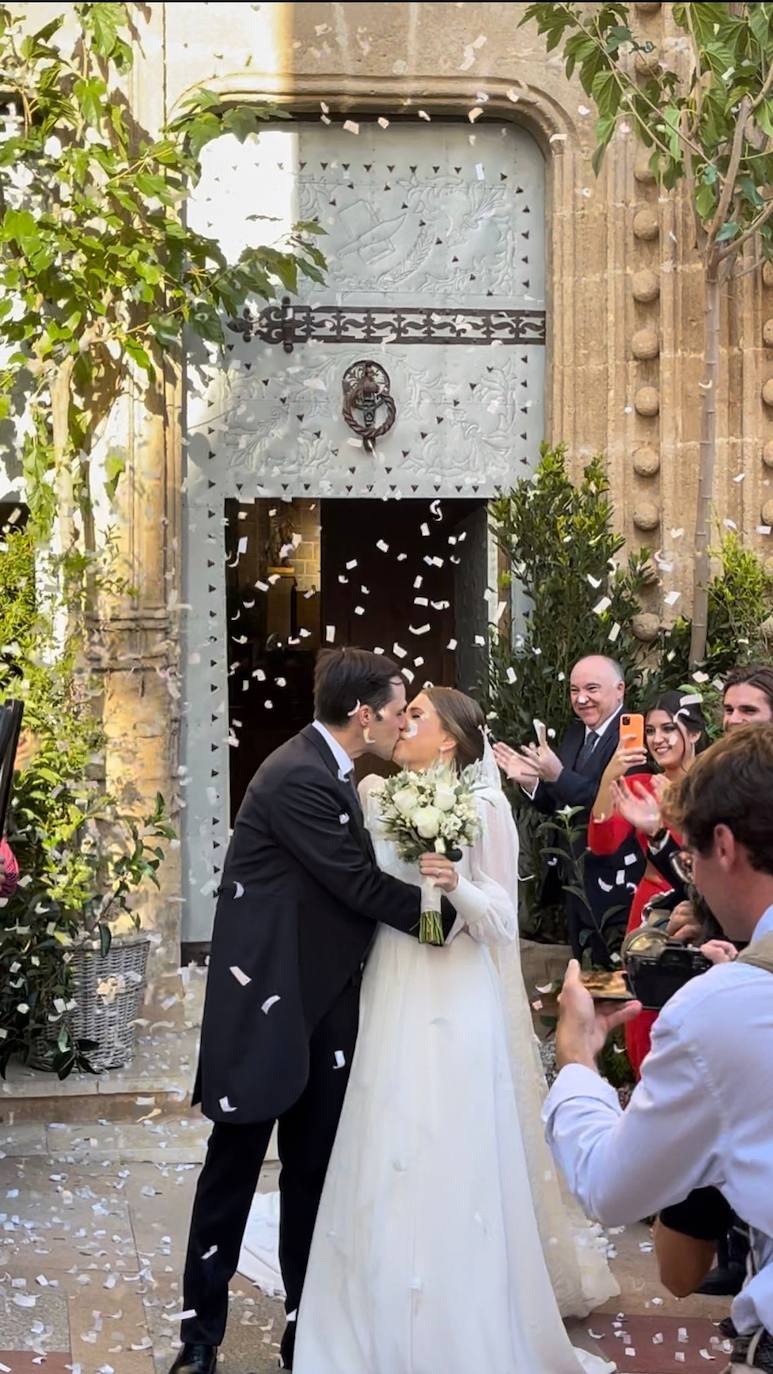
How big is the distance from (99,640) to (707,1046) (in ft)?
20.4

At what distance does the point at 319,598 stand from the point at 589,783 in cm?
612

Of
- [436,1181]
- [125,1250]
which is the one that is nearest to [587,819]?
[125,1250]

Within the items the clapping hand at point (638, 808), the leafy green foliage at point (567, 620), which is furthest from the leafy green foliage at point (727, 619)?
the clapping hand at point (638, 808)

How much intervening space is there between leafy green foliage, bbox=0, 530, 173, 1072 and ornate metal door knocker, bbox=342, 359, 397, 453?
1841 millimetres

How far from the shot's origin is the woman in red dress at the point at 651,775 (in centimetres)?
553

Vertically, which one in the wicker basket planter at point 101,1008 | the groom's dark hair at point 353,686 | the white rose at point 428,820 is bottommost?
the wicker basket planter at point 101,1008

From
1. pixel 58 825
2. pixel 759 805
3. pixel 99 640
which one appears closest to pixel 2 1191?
pixel 58 825

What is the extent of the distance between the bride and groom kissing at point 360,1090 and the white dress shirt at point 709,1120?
6.95ft

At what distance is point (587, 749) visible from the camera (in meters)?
7.02

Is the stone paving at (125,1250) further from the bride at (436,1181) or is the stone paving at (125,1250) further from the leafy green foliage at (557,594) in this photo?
the leafy green foliage at (557,594)

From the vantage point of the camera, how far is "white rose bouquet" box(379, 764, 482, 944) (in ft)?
14.0

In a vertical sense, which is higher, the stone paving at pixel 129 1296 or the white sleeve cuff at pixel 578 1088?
the white sleeve cuff at pixel 578 1088

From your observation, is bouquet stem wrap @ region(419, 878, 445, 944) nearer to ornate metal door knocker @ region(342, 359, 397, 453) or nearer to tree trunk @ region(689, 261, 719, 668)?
tree trunk @ region(689, 261, 719, 668)

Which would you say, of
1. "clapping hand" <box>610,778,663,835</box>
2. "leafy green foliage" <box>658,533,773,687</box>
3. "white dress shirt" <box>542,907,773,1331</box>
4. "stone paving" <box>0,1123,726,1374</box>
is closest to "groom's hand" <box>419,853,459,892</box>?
"clapping hand" <box>610,778,663,835</box>
